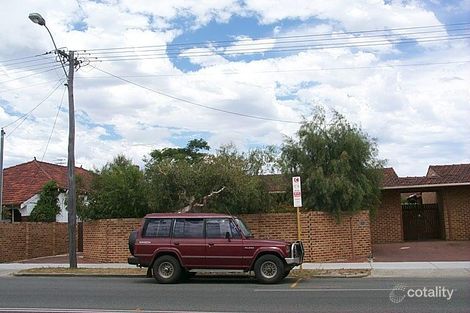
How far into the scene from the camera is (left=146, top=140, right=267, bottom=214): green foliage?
2114 cm

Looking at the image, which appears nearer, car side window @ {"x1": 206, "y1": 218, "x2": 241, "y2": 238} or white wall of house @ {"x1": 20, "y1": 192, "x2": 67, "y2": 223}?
car side window @ {"x1": 206, "y1": 218, "x2": 241, "y2": 238}

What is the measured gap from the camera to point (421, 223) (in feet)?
94.8

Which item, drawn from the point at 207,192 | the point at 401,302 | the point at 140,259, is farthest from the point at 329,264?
the point at 401,302

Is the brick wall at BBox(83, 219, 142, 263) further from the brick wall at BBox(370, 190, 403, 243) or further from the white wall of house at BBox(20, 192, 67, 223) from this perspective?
the brick wall at BBox(370, 190, 403, 243)

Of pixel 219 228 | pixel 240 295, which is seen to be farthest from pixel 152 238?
pixel 240 295

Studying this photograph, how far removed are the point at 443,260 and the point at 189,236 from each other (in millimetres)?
9253

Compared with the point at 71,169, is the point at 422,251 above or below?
below

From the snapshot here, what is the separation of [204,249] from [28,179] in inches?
931

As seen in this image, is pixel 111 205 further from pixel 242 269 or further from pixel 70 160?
pixel 242 269

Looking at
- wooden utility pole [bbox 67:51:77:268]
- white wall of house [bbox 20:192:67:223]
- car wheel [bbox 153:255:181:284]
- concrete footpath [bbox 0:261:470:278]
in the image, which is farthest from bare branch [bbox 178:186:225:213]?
white wall of house [bbox 20:192:67:223]

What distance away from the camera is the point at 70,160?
67.8 ft

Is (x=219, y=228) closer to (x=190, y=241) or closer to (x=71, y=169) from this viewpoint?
(x=190, y=241)

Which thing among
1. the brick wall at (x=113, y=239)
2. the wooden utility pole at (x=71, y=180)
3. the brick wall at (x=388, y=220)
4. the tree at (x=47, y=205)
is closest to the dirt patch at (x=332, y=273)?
the brick wall at (x=113, y=239)
